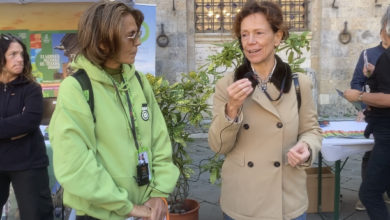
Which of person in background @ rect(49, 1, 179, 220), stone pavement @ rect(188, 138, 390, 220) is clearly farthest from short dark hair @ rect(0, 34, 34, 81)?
stone pavement @ rect(188, 138, 390, 220)

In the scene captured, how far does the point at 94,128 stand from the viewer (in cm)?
158

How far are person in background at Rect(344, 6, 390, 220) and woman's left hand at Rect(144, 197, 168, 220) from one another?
1969mm

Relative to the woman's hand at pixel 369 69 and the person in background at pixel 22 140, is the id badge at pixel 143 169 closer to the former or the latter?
the person in background at pixel 22 140

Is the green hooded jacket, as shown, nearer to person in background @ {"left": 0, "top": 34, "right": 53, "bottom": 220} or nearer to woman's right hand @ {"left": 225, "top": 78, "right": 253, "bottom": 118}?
woman's right hand @ {"left": 225, "top": 78, "right": 253, "bottom": 118}

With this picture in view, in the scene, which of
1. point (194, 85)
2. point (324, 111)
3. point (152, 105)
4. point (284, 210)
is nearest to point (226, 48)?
point (194, 85)

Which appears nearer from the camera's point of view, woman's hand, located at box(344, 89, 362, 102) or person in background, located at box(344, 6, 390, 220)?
person in background, located at box(344, 6, 390, 220)

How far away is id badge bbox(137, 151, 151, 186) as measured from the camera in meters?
→ 1.67

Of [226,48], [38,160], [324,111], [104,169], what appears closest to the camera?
[104,169]

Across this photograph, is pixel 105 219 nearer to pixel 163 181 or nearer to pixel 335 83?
pixel 163 181

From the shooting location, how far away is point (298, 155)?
1.77 m

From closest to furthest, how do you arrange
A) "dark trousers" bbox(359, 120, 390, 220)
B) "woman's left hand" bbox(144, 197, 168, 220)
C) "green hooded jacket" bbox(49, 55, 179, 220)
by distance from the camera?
"green hooded jacket" bbox(49, 55, 179, 220) → "woman's left hand" bbox(144, 197, 168, 220) → "dark trousers" bbox(359, 120, 390, 220)

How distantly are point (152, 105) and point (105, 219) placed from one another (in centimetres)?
63

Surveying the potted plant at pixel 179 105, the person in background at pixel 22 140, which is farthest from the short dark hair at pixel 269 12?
the person in background at pixel 22 140

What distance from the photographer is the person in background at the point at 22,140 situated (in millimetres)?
2721
